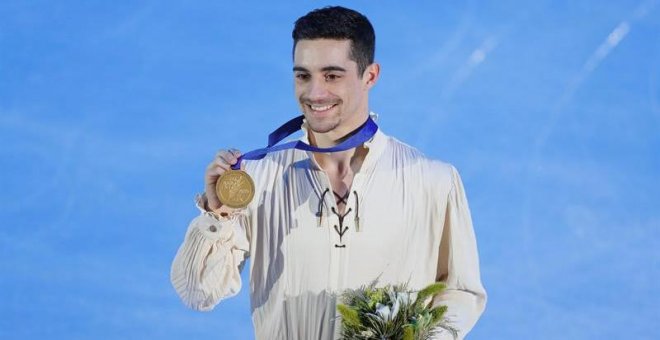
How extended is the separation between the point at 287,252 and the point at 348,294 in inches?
12.1

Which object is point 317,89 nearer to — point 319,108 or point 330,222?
point 319,108

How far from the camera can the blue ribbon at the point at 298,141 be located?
4.66 metres

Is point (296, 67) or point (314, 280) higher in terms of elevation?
point (296, 67)

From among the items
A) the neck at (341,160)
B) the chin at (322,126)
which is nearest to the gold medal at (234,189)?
the chin at (322,126)

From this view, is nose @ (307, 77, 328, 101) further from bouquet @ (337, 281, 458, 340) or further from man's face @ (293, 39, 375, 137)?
bouquet @ (337, 281, 458, 340)

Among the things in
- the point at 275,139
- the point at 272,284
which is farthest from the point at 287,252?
the point at 275,139

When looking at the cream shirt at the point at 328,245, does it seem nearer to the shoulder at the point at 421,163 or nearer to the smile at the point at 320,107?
the shoulder at the point at 421,163

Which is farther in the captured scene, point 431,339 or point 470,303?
point 470,303

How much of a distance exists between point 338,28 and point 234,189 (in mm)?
673

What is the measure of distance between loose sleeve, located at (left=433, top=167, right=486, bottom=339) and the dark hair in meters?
0.63

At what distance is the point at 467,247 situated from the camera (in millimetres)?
4770

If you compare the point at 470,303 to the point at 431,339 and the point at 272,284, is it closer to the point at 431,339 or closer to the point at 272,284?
the point at 431,339

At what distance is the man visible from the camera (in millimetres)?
4527

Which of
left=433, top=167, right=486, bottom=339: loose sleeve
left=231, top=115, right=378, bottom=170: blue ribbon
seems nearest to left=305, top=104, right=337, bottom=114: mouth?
left=231, top=115, right=378, bottom=170: blue ribbon
